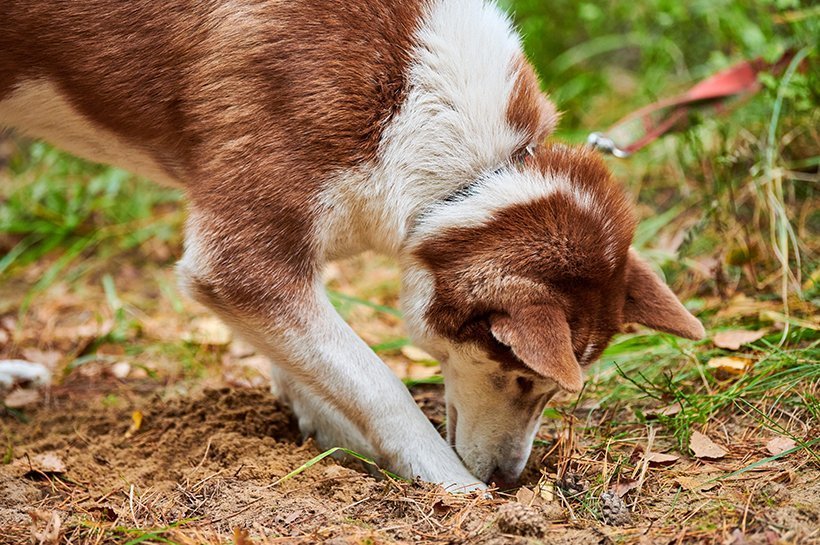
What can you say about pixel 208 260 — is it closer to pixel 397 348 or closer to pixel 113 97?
pixel 113 97

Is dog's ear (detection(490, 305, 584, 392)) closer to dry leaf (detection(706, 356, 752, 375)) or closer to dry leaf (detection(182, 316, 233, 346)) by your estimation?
dry leaf (detection(706, 356, 752, 375))

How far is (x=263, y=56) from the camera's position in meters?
2.81

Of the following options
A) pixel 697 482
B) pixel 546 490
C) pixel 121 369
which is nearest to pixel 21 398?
pixel 121 369

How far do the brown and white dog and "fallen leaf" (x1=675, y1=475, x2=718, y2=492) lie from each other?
51 centimetres

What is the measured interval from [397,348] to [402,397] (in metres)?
1.16

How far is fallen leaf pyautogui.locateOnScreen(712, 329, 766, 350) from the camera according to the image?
344 centimetres

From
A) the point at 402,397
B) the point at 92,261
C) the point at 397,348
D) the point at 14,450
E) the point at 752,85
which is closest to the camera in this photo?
the point at 402,397

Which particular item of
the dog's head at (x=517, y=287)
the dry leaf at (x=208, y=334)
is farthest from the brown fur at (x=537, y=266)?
the dry leaf at (x=208, y=334)

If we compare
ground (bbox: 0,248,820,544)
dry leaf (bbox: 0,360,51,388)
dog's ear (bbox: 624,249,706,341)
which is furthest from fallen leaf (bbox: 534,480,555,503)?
dry leaf (bbox: 0,360,51,388)

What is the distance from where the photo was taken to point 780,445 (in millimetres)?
2795

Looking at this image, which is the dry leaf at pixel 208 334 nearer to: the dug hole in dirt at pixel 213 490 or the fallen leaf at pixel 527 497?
the dug hole in dirt at pixel 213 490

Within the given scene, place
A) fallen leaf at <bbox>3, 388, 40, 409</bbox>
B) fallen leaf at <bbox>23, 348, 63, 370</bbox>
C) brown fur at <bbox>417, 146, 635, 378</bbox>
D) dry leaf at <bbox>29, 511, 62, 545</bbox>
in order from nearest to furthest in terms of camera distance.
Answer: dry leaf at <bbox>29, 511, 62, 545</bbox> → brown fur at <bbox>417, 146, 635, 378</bbox> → fallen leaf at <bbox>3, 388, 40, 409</bbox> → fallen leaf at <bbox>23, 348, 63, 370</bbox>

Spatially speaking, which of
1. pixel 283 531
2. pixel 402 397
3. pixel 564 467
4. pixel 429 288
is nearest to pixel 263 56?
pixel 429 288

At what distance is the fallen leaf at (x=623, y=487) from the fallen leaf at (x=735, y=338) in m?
1.00
